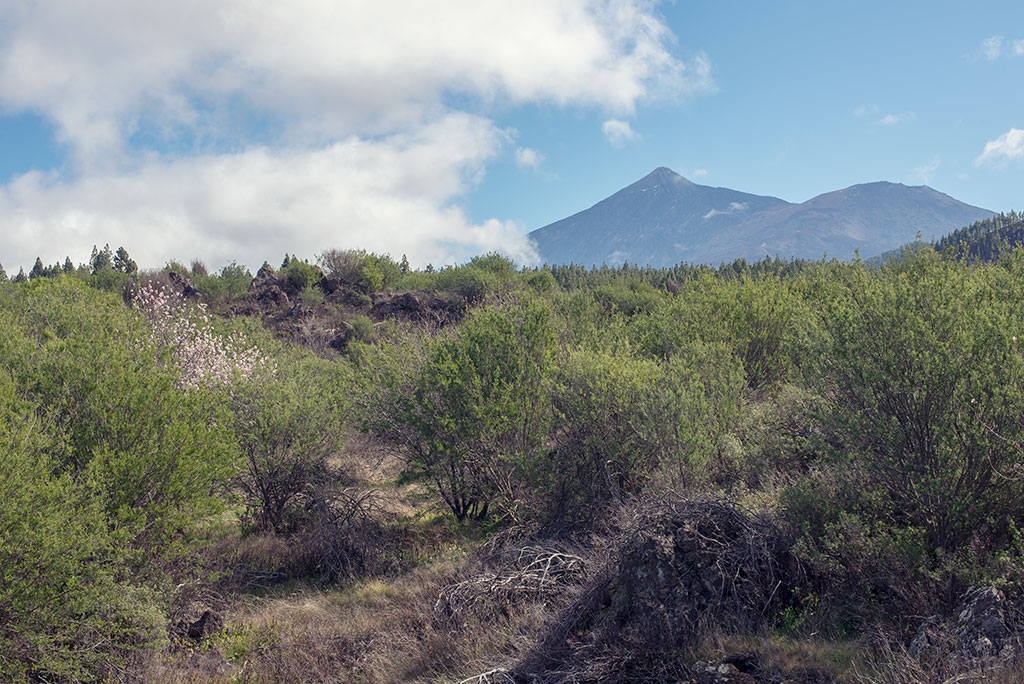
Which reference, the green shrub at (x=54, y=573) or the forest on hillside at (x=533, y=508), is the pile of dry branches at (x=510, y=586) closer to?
the forest on hillside at (x=533, y=508)

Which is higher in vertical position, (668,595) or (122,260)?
(122,260)

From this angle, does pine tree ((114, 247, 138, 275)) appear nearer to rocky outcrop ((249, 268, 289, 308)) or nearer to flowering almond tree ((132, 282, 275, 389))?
rocky outcrop ((249, 268, 289, 308))

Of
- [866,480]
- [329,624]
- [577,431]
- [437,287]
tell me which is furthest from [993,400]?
[437,287]

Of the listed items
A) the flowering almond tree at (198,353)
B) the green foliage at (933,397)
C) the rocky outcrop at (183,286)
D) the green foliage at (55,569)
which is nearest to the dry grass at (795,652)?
the green foliage at (933,397)

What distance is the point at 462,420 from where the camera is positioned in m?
13.4

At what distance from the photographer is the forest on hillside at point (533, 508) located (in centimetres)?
667

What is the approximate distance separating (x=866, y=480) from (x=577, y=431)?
575 cm

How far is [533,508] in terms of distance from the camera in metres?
12.3

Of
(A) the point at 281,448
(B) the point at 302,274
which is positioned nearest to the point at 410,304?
(B) the point at 302,274

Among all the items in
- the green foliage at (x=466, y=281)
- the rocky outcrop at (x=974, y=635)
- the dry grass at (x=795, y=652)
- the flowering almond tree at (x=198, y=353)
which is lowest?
the dry grass at (x=795, y=652)

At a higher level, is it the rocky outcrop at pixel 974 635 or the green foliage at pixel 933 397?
the green foliage at pixel 933 397

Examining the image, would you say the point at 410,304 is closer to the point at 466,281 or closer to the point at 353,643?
the point at 466,281

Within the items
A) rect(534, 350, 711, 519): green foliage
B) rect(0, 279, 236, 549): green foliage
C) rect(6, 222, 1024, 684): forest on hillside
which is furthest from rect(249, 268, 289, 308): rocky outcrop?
rect(534, 350, 711, 519): green foliage

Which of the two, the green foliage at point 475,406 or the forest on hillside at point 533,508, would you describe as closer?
the forest on hillside at point 533,508
